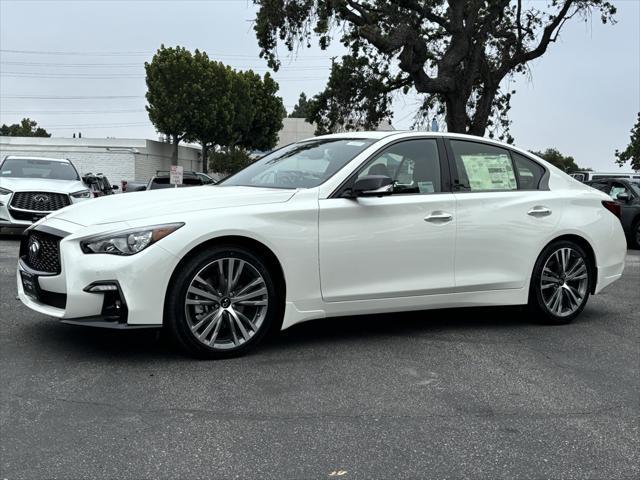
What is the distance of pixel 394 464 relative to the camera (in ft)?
10.1

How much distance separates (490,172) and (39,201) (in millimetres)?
9111

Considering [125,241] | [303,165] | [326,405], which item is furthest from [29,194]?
[326,405]

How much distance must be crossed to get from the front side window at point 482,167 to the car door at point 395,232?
18cm

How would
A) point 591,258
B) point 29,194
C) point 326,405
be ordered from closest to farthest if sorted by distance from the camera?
point 326,405 < point 591,258 < point 29,194

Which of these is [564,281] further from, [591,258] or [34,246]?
[34,246]

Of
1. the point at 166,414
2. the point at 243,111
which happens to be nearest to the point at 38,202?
the point at 166,414

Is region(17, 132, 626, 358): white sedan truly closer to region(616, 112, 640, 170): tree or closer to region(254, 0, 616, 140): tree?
region(254, 0, 616, 140): tree

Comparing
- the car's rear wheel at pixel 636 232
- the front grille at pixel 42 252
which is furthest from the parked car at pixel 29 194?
the car's rear wheel at pixel 636 232

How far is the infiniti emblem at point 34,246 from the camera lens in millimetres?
4699

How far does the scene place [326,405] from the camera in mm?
3803

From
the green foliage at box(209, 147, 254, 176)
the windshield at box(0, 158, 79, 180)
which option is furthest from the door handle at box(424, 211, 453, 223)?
the green foliage at box(209, 147, 254, 176)

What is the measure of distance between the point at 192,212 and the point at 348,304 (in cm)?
129

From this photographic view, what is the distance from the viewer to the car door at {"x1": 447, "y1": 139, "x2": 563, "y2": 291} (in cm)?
544

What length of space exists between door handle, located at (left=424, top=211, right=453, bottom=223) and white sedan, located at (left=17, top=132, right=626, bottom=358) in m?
0.01
